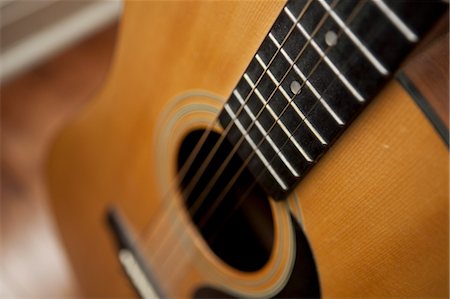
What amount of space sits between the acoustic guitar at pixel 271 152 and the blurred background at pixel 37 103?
0.34m

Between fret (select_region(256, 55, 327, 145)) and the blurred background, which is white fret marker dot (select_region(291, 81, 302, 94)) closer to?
fret (select_region(256, 55, 327, 145))

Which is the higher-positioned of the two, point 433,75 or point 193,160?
point 193,160

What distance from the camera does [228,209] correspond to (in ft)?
2.22

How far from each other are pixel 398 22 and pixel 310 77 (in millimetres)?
92

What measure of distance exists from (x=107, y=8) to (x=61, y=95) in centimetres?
25

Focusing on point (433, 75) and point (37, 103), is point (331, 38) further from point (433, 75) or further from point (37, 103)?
point (37, 103)

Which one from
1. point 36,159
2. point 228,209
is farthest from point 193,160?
point 36,159

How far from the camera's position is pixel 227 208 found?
675 millimetres

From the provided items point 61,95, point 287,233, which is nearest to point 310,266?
point 287,233

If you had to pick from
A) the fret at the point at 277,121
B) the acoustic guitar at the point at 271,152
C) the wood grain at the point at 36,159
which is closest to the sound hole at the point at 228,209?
the acoustic guitar at the point at 271,152

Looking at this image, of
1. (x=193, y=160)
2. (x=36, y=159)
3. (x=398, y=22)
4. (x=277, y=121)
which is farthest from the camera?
(x=36, y=159)

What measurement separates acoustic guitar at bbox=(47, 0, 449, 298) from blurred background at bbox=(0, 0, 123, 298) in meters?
0.34

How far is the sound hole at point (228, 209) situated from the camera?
63 cm

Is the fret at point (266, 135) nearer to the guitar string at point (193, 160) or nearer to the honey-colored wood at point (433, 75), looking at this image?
the guitar string at point (193, 160)
